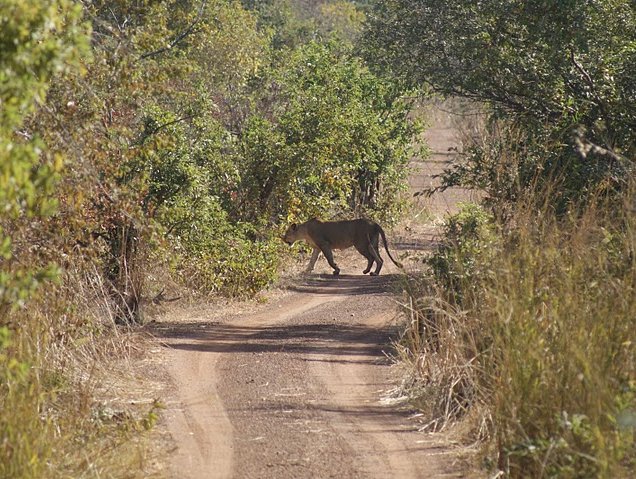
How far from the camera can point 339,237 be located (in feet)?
72.1

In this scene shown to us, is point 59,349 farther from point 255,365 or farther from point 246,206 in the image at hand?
point 246,206

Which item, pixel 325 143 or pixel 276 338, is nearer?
pixel 276 338

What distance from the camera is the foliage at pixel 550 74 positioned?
12570mm

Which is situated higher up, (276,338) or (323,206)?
(323,206)

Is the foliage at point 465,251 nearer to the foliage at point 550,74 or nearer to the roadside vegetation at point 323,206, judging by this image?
the roadside vegetation at point 323,206

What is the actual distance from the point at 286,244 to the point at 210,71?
12.3 meters

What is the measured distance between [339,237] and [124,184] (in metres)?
9.81

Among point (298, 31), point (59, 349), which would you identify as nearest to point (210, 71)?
point (298, 31)

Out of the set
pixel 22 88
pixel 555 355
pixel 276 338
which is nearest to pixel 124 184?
pixel 276 338

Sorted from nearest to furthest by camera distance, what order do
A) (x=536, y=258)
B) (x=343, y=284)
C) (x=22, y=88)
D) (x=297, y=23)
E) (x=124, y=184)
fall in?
(x=22, y=88) < (x=536, y=258) < (x=124, y=184) < (x=343, y=284) < (x=297, y=23)

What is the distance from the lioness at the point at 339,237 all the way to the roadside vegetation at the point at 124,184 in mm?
429

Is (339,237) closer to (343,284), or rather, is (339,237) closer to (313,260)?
(313,260)

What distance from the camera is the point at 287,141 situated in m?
20.5

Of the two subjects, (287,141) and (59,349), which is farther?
(287,141)
